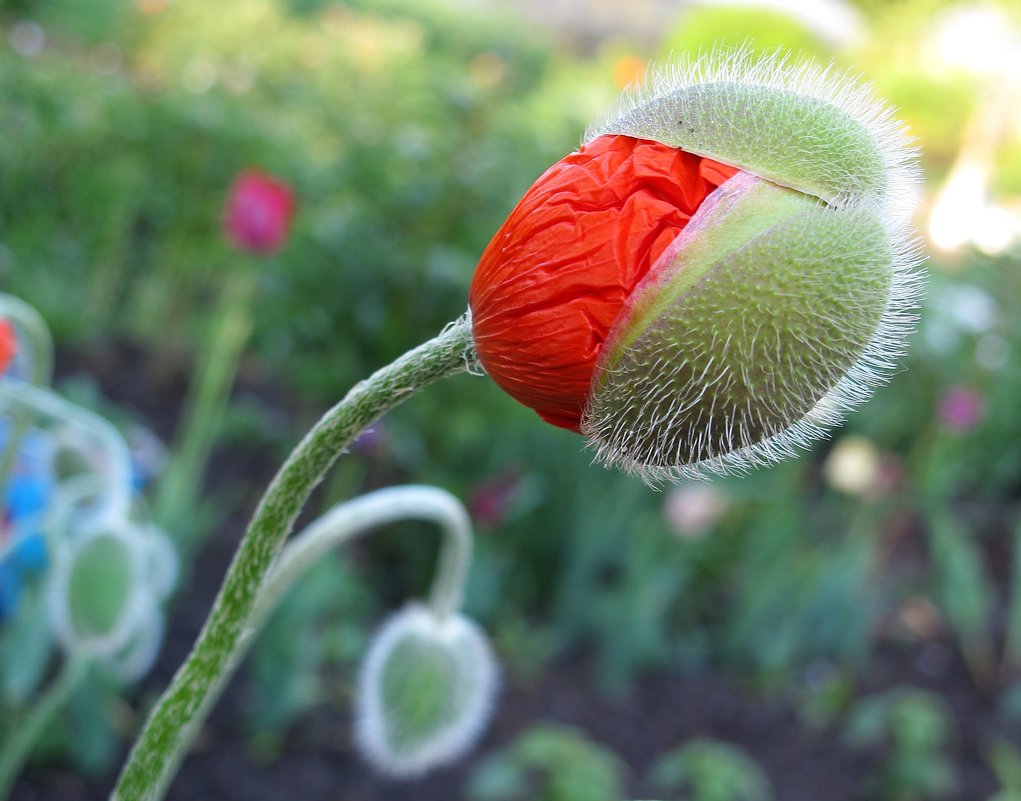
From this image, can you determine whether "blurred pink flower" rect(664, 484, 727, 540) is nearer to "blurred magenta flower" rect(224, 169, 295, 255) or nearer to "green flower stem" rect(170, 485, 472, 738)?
"blurred magenta flower" rect(224, 169, 295, 255)

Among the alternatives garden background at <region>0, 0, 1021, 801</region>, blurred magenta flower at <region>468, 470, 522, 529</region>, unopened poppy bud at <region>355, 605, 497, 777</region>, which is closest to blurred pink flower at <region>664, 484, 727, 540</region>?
garden background at <region>0, 0, 1021, 801</region>

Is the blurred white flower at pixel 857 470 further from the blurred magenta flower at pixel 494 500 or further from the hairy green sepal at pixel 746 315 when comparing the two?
the hairy green sepal at pixel 746 315

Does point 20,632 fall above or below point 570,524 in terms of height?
above

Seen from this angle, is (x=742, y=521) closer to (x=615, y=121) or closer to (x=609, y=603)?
(x=609, y=603)

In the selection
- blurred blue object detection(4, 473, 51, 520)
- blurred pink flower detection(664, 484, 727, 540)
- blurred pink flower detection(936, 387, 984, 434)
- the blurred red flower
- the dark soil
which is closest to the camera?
the blurred red flower

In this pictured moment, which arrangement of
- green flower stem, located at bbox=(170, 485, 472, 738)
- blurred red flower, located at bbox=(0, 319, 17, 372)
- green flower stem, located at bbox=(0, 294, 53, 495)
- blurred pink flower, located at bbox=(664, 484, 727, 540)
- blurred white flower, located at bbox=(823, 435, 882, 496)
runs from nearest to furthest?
green flower stem, located at bbox=(170, 485, 472, 738) → green flower stem, located at bbox=(0, 294, 53, 495) → blurred red flower, located at bbox=(0, 319, 17, 372) → blurred pink flower, located at bbox=(664, 484, 727, 540) → blurred white flower, located at bbox=(823, 435, 882, 496)

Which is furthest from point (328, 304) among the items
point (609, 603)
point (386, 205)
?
point (609, 603)

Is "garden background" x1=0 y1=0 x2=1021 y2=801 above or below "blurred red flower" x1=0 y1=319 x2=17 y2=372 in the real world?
below
